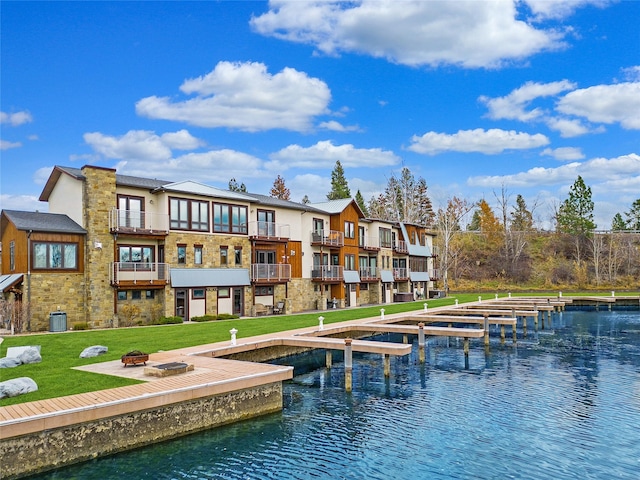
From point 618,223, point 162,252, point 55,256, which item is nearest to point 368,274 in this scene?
point 162,252

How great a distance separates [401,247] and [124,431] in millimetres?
42654

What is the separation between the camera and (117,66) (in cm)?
2783

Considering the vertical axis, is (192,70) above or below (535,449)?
above

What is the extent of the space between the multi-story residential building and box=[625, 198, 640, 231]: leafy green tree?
2340 inches

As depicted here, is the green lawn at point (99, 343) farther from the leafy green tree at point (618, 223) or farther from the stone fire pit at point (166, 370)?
the leafy green tree at point (618, 223)

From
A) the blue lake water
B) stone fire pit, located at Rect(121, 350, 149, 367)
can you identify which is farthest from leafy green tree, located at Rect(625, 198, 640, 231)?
stone fire pit, located at Rect(121, 350, 149, 367)

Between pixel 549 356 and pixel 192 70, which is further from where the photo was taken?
pixel 192 70

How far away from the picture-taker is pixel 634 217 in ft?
256

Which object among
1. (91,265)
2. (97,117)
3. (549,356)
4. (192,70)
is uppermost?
(192,70)

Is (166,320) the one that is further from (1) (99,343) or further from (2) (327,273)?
(2) (327,273)

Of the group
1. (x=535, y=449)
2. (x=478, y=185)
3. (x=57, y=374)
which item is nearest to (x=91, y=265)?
(x=57, y=374)

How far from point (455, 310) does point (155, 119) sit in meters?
27.7

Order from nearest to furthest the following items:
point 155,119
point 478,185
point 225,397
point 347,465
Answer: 1. point 347,465
2. point 225,397
3. point 155,119
4. point 478,185

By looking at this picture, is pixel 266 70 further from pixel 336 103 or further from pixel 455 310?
pixel 455 310
